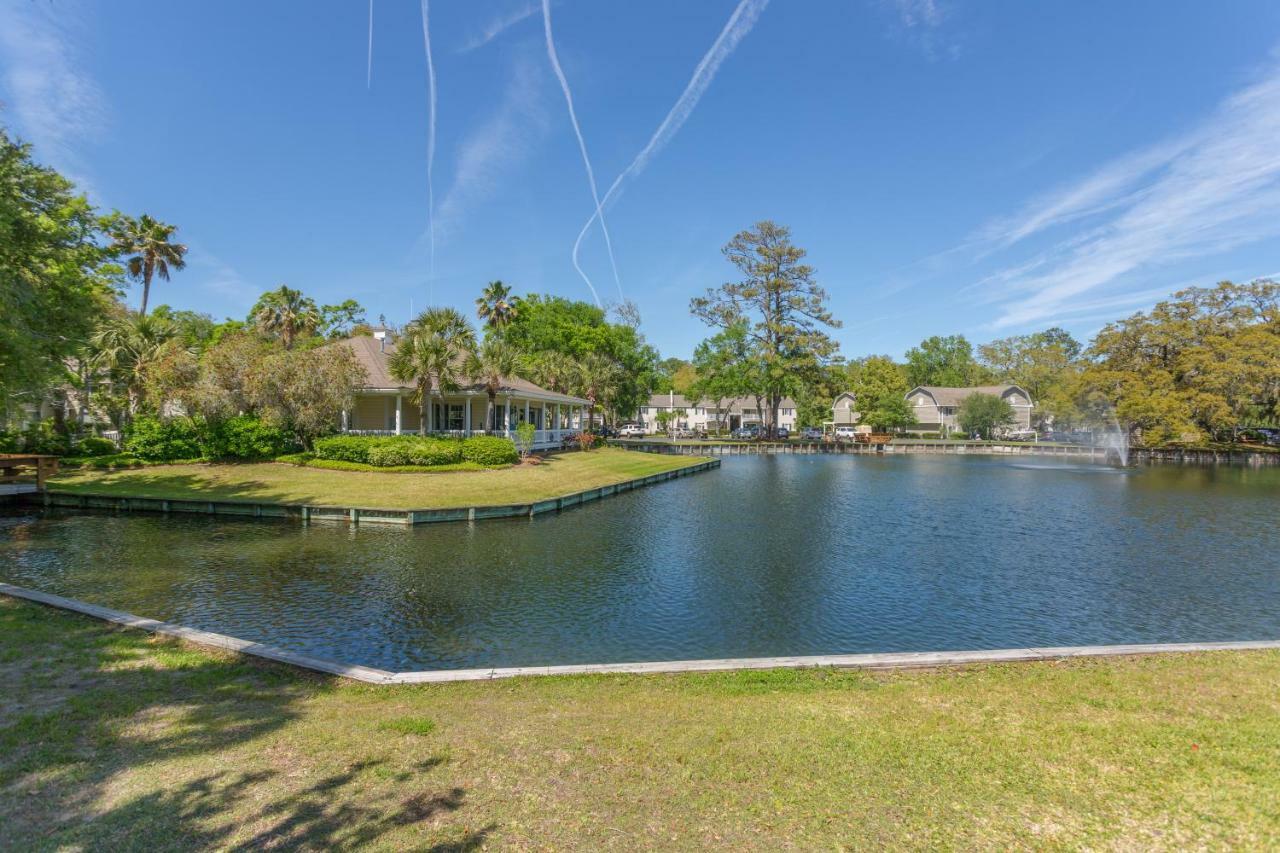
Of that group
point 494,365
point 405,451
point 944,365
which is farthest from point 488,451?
point 944,365

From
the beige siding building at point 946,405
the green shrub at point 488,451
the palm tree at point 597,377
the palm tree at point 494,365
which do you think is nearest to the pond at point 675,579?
the green shrub at point 488,451

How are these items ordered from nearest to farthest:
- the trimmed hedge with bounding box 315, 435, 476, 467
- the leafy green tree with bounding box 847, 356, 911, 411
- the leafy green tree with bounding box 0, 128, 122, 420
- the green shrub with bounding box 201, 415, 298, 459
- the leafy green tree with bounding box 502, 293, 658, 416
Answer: the leafy green tree with bounding box 0, 128, 122, 420 < the trimmed hedge with bounding box 315, 435, 476, 467 < the green shrub with bounding box 201, 415, 298, 459 < the leafy green tree with bounding box 502, 293, 658, 416 < the leafy green tree with bounding box 847, 356, 911, 411

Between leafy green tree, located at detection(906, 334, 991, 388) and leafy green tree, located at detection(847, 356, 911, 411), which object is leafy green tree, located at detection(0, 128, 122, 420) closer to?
leafy green tree, located at detection(847, 356, 911, 411)

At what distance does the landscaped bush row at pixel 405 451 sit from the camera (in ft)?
93.8

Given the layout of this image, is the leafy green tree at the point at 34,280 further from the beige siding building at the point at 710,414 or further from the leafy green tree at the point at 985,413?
the leafy green tree at the point at 985,413

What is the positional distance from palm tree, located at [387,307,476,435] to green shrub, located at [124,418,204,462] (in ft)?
31.9

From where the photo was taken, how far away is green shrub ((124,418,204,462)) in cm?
2880

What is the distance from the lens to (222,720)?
19.2 ft

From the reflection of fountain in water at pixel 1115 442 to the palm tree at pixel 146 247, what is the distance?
7879 cm

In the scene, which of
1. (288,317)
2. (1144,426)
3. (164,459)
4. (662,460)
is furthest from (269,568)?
(1144,426)

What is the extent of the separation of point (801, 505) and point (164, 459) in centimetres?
2990

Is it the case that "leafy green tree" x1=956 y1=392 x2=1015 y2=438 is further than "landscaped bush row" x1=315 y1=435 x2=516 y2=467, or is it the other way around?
"leafy green tree" x1=956 y1=392 x2=1015 y2=438

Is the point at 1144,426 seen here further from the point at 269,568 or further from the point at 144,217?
the point at 144,217

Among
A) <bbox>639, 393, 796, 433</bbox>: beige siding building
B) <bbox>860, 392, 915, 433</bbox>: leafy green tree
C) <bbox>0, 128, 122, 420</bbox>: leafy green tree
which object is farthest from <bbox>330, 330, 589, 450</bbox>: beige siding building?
<bbox>639, 393, 796, 433</bbox>: beige siding building
